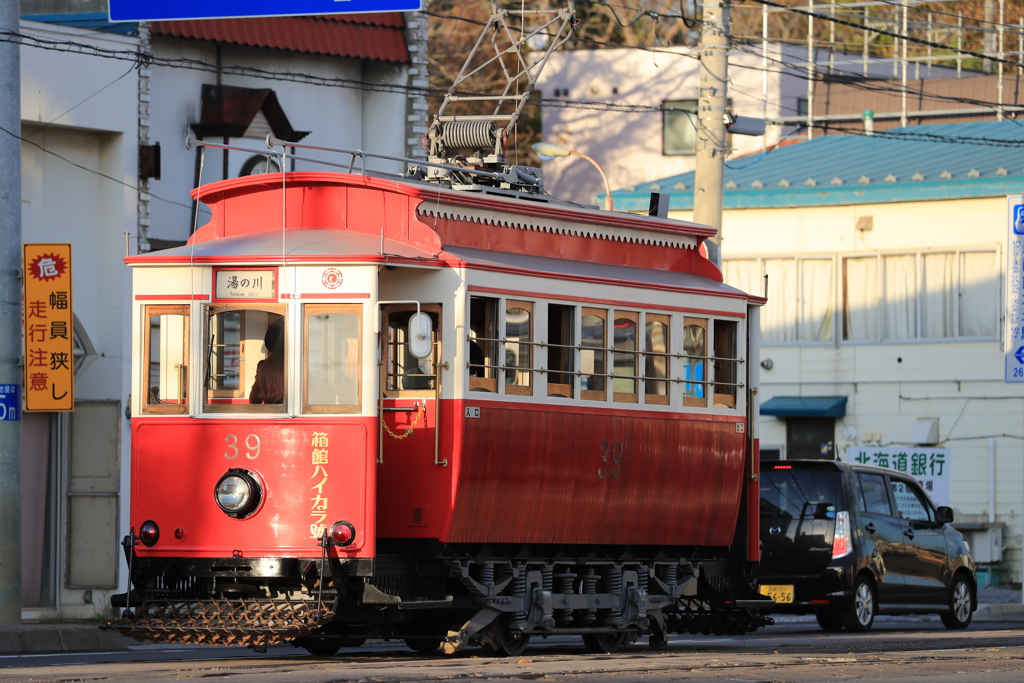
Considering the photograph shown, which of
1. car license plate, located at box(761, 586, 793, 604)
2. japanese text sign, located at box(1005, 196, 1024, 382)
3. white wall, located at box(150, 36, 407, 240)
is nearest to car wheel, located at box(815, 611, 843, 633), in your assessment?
car license plate, located at box(761, 586, 793, 604)

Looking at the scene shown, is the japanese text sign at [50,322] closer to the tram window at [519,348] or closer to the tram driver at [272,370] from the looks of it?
the tram driver at [272,370]

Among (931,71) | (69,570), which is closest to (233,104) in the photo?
(69,570)

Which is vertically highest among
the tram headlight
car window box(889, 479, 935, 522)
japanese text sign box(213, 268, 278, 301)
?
japanese text sign box(213, 268, 278, 301)

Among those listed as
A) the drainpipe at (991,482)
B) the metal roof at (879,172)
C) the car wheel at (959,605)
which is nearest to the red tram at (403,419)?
the car wheel at (959,605)

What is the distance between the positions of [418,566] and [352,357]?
5.57ft

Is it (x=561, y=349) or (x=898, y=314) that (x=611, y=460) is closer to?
(x=561, y=349)

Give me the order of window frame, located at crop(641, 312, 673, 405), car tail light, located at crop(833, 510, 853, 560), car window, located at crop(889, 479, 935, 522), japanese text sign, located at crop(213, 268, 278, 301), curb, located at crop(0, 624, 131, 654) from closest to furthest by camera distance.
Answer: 1. japanese text sign, located at crop(213, 268, 278, 301)
2. window frame, located at crop(641, 312, 673, 405)
3. curb, located at crop(0, 624, 131, 654)
4. car tail light, located at crop(833, 510, 853, 560)
5. car window, located at crop(889, 479, 935, 522)

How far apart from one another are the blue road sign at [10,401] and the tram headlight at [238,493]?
13.7 ft

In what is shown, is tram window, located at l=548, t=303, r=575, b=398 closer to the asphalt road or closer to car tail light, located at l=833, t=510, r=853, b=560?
the asphalt road

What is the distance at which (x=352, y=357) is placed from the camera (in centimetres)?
1270

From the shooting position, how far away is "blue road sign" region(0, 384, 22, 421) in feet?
52.6

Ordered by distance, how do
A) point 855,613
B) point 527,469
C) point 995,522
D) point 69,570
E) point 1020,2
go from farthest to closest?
point 1020,2 < point 995,522 < point 69,570 < point 855,613 < point 527,469

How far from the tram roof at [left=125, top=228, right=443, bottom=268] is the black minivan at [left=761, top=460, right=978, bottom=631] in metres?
6.89

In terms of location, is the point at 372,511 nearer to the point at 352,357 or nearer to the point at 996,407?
the point at 352,357
